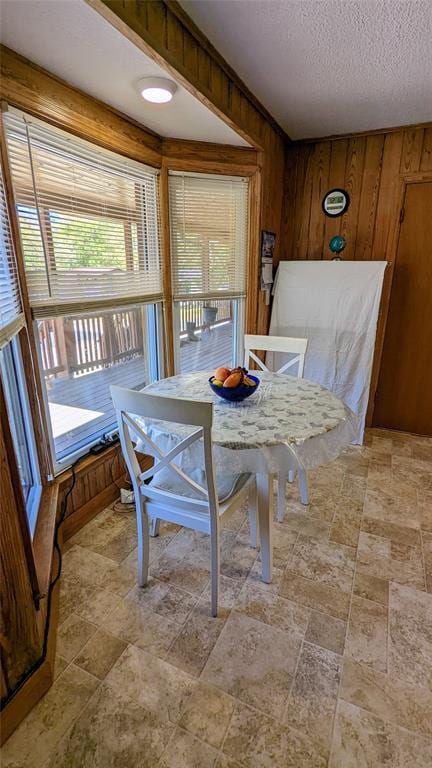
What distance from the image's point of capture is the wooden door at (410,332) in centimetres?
293

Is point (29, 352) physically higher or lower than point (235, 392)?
higher

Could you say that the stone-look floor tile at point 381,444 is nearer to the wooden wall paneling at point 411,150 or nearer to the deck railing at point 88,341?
the deck railing at point 88,341

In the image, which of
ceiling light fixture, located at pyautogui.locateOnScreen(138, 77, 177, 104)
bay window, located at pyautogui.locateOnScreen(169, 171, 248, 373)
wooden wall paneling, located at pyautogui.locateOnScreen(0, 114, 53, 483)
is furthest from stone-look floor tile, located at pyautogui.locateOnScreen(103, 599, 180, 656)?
ceiling light fixture, located at pyautogui.locateOnScreen(138, 77, 177, 104)

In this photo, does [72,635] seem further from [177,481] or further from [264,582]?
[264,582]

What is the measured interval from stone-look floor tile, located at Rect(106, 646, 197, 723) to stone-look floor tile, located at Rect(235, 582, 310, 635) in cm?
37

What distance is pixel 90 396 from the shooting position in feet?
7.43

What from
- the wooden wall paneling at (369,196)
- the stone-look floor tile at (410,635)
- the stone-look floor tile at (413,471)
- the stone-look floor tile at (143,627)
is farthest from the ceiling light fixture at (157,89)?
the stone-look floor tile at (413,471)

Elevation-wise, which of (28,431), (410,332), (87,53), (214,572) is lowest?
(214,572)

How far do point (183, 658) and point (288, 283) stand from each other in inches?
103

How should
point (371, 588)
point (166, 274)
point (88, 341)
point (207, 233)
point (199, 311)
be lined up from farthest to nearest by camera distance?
point (199, 311) < point (207, 233) < point (166, 274) < point (88, 341) < point (371, 588)

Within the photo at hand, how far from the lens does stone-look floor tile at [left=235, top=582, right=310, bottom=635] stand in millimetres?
1539

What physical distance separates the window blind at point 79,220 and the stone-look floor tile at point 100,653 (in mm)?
1391

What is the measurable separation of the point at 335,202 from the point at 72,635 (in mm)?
3335

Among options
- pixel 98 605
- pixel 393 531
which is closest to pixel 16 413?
pixel 98 605
